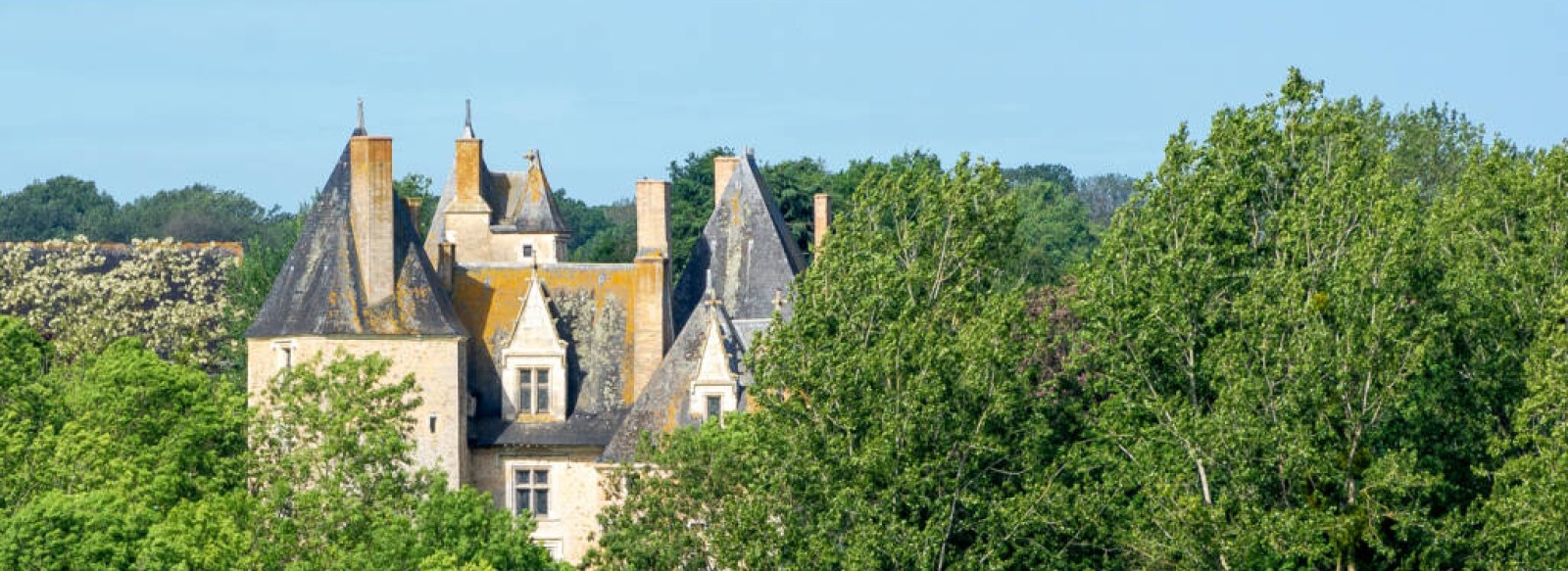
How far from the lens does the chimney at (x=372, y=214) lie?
205ft

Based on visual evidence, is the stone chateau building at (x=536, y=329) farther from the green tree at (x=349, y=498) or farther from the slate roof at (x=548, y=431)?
the green tree at (x=349, y=498)

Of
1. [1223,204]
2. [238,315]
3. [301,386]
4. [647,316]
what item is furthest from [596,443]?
[238,315]

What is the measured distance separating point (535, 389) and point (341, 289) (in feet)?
15.9

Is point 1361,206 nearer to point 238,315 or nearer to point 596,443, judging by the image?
point 596,443

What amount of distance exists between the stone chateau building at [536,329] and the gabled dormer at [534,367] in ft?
0.09

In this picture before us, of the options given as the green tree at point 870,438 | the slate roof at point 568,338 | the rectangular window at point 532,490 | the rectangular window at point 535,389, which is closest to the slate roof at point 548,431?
the slate roof at point 568,338

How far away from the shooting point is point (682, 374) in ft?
204

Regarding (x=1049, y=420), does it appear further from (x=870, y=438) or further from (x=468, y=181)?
(x=468, y=181)

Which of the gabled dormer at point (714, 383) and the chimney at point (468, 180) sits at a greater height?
the chimney at point (468, 180)

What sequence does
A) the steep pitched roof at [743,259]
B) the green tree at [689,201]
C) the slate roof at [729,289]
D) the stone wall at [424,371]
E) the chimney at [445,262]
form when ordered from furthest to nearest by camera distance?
the green tree at [689,201]
the steep pitched roof at [743,259]
the chimney at [445,262]
the slate roof at [729,289]
the stone wall at [424,371]

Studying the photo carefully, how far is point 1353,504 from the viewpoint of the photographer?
50.6 meters

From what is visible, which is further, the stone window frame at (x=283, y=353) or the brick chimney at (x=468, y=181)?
the brick chimney at (x=468, y=181)

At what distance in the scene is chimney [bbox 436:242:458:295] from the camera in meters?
65.6

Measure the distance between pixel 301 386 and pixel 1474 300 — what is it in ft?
68.1
